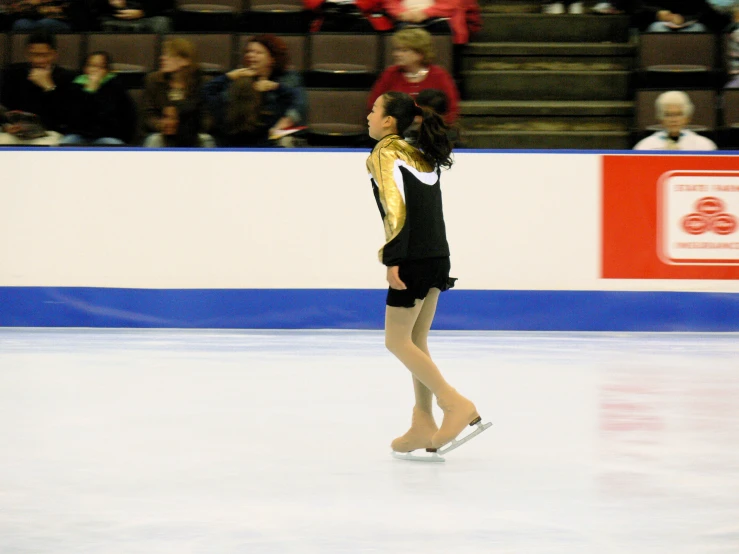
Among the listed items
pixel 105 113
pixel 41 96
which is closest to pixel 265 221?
pixel 105 113

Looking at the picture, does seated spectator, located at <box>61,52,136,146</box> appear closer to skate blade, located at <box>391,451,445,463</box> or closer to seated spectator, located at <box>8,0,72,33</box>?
seated spectator, located at <box>8,0,72,33</box>

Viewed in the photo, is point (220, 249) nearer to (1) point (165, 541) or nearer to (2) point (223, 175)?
(2) point (223, 175)

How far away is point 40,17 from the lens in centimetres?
925

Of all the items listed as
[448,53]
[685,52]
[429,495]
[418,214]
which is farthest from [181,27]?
[429,495]

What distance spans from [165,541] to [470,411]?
127 centimetres

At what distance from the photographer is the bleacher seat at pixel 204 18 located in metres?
9.28

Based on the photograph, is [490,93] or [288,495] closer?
[288,495]

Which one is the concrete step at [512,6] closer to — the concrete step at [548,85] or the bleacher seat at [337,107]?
the concrete step at [548,85]

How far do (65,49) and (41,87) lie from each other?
128 cm

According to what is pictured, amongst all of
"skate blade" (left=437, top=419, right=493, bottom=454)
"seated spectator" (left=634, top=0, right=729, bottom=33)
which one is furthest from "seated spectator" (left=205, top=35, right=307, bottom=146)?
"skate blade" (left=437, top=419, right=493, bottom=454)

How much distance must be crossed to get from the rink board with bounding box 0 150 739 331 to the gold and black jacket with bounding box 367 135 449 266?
357 centimetres

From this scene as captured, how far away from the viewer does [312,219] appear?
7457 millimetres

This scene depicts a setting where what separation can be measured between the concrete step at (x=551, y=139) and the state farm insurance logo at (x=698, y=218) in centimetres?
158

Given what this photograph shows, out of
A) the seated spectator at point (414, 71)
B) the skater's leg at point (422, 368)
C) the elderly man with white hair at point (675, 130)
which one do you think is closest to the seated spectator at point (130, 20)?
the seated spectator at point (414, 71)
